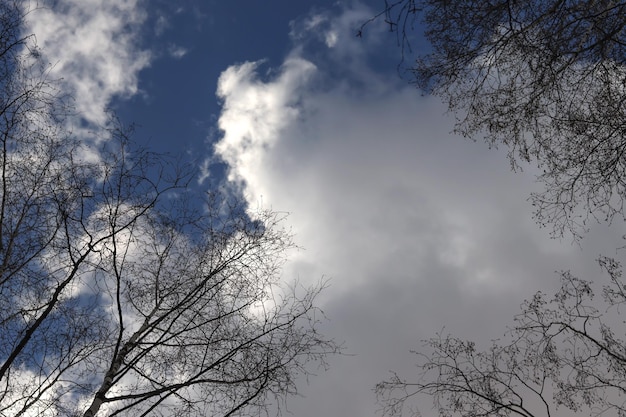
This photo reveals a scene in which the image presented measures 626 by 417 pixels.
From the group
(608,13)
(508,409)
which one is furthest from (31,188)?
(508,409)

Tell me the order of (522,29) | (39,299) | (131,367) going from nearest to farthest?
1. (522,29)
2. (39,299)
3. (131,367)

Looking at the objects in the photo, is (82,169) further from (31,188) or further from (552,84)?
(552,84)

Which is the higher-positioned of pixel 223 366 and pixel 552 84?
pixel 552 84

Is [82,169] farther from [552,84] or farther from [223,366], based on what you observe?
[552,84]

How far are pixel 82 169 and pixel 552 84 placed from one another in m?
5.89

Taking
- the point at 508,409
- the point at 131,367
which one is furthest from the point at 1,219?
the point at 508,409

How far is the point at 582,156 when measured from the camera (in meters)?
5.51

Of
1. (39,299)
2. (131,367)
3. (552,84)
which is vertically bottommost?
(131,367)

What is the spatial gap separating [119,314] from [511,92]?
5.66 m

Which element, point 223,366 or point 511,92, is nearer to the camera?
point 511,92

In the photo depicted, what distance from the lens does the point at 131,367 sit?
20.1ft

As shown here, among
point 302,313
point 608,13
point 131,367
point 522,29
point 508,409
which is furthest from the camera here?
point 508,409

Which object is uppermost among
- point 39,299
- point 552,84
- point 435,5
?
point 435,5

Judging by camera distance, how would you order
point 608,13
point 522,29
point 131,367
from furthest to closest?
point 131,367 < point 522,29 < point 608,13
